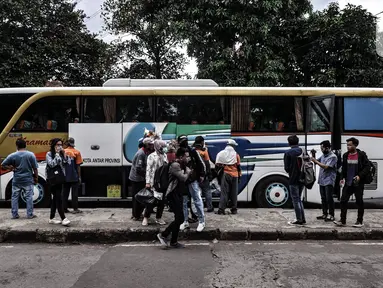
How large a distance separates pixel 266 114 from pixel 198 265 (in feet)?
17.0

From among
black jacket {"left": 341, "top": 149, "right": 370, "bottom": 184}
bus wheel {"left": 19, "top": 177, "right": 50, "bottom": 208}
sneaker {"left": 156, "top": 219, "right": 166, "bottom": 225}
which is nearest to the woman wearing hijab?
sneaker {"left": 156, "top": 219, "right": 166, "bottom": 225}

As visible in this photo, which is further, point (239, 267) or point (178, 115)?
point (178, 115)

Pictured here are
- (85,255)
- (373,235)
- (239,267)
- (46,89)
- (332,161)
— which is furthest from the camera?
(46,89)

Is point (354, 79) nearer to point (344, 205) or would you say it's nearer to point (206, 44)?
point (206, 44)

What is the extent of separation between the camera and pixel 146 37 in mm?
19484

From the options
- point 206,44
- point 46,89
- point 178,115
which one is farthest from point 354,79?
point 46,89

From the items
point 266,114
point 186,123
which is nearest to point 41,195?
point 186,123

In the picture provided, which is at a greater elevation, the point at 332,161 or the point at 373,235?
the point at 332,161

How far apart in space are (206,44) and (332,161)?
406 inches


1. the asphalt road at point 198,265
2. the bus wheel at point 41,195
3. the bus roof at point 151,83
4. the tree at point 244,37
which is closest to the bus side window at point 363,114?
the bus roof at point 151,83

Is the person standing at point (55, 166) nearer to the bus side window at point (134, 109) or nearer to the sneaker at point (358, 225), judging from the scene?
the bus side window at point (134, 109)

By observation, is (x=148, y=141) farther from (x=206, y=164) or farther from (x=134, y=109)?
(x=134, y=109)

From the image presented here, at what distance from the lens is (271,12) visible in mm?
16438

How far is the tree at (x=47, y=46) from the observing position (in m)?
17.6
